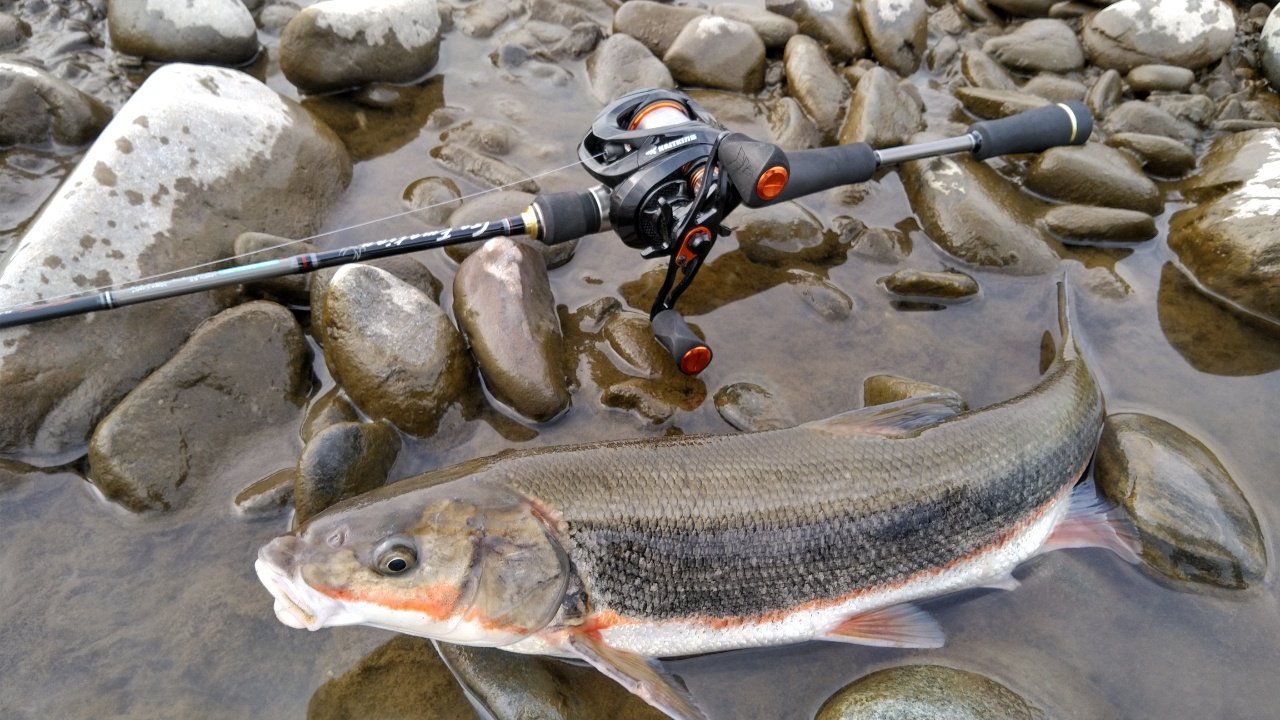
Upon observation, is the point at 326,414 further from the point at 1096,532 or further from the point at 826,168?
the point at 1096,532

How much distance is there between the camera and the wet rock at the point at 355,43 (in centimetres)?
633

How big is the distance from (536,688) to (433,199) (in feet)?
11.9

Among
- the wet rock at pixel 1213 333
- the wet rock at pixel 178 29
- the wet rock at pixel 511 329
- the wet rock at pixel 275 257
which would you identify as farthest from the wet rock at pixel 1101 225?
the wet rock at pixel 178 29

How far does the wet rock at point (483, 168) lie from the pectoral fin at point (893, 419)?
302 centimetres

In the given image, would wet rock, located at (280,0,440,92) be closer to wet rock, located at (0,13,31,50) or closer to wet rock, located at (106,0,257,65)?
wet rock, located at (106,0,257,65)

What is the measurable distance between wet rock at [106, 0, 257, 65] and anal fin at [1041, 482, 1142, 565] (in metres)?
7.16

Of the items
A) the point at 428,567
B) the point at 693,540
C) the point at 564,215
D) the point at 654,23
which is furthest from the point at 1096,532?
the point at 654,23

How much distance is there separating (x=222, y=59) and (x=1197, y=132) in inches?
328

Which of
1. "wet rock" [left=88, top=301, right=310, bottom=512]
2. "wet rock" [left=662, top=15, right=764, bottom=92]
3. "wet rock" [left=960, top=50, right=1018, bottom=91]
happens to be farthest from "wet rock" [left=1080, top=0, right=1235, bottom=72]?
"wet rock" [left=88, top=301, right=310, bottom=512]

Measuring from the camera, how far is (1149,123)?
6.74m

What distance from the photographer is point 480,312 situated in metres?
4.79

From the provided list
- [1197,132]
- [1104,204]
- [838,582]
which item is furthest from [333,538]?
[1197,132]

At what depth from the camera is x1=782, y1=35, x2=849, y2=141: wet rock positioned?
6.77 metres

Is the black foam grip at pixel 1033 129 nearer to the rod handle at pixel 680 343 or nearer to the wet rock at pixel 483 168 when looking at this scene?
the rod handle at pixel 680 343
